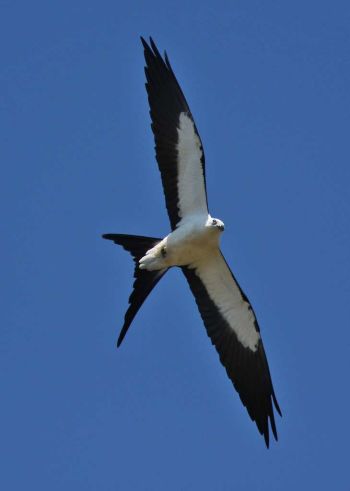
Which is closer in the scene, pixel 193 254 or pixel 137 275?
pixel 137 275

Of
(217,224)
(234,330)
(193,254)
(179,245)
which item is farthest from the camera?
(234,330)

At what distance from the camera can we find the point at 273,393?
15.2 metres

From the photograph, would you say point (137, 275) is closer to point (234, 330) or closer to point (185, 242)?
point (185, 242)

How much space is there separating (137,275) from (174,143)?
1.67 metres

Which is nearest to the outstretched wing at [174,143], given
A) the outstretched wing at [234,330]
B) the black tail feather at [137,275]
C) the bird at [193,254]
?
the bird at [193,254]

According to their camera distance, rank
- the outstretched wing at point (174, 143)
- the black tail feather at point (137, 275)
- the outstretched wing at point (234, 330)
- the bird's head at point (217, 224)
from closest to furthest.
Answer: the black tail feather at point (137, 275)
the bird's head at point (217, 224)
the outstretched wing at point (174, 143)
the outstretched wing at point (234, 330)

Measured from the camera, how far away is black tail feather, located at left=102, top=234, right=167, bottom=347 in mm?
14508

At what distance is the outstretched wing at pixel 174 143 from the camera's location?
1480 centimetres

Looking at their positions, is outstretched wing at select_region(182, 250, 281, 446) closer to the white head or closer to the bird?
the bird

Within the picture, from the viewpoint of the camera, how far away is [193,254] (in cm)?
1498

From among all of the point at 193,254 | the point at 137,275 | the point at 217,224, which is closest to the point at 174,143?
the point at 217,224

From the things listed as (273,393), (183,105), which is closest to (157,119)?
(183,105)

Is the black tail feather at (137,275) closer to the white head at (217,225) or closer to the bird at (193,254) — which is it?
the bird at (193,254)

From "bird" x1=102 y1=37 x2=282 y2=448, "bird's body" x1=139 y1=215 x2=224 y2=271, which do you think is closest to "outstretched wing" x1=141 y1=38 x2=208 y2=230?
"bird" x1=102 y1=37 x2=282 y2=448
